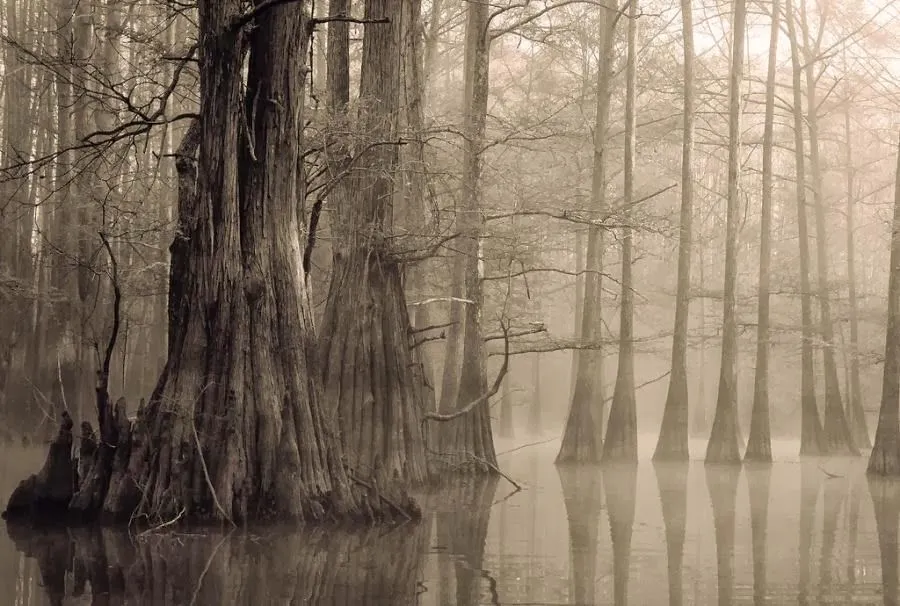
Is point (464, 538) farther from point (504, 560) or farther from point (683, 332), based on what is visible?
point (683, 332)

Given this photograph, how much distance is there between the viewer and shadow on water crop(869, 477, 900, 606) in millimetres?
7207

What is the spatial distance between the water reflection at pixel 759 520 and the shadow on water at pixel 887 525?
0.74 meters

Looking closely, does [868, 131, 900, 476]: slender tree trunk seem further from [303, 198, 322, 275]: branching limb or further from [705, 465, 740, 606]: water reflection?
[303, 198, 322, 275]: branching limb

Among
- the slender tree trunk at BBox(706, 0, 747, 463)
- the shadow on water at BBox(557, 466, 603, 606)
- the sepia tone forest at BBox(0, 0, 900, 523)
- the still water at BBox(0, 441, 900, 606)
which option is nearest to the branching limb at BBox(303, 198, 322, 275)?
the sepia tone forest at BBox(0, 0, 900, 523)

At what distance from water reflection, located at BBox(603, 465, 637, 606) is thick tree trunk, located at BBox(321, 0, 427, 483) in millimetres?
2408

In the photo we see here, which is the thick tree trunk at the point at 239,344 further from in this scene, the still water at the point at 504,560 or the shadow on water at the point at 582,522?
the shadow on water at the point at 582,522

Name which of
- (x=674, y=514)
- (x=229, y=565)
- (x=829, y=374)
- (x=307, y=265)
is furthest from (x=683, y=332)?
(x=229, y=565)

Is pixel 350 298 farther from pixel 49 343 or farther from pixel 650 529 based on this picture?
pixel 49 343

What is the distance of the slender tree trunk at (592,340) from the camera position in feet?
64.1

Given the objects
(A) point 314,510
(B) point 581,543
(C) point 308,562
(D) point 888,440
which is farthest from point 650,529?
(D) point 888,440

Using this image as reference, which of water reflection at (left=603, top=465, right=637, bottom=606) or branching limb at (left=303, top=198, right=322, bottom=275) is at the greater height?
branching limb at (left=303, top=198, right=322, bottom=275)

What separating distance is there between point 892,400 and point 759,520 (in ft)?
24.7

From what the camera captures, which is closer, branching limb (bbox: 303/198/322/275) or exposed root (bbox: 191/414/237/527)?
exposed root (bbox: 191/414/237/527)

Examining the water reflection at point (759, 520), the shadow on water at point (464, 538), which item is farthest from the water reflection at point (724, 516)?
the shadow on water at point (464, 538)
